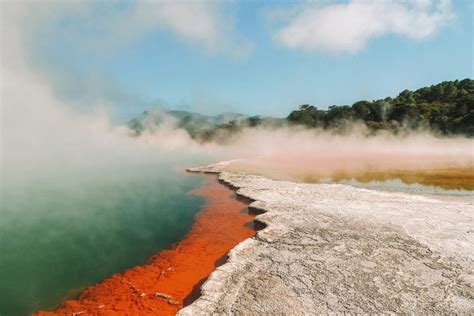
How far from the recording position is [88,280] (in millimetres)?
6773

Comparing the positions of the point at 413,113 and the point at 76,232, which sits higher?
the point at 413,113

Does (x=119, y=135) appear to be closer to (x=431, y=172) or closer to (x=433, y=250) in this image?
(x=431, y=172)

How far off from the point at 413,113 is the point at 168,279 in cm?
4357

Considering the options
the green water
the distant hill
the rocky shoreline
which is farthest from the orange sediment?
the distant hill

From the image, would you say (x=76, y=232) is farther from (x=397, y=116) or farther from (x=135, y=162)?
(x=397, y=116)

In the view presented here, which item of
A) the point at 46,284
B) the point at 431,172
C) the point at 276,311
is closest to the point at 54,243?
the point at 46,284

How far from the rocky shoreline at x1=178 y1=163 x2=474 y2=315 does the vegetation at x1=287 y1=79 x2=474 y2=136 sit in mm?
34436

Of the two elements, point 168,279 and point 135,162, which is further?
point 135,162

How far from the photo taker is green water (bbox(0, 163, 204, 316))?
661 centimetres

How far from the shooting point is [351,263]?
6.02 meters

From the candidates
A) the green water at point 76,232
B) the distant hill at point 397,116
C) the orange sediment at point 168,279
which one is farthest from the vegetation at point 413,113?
the orange sediment at point 168,279

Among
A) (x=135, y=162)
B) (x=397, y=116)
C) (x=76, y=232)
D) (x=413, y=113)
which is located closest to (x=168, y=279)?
(x=76, y=232)

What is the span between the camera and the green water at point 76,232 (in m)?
6.61

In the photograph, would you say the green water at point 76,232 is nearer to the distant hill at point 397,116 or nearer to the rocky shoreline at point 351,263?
the rocky shoreline at point 351,263
